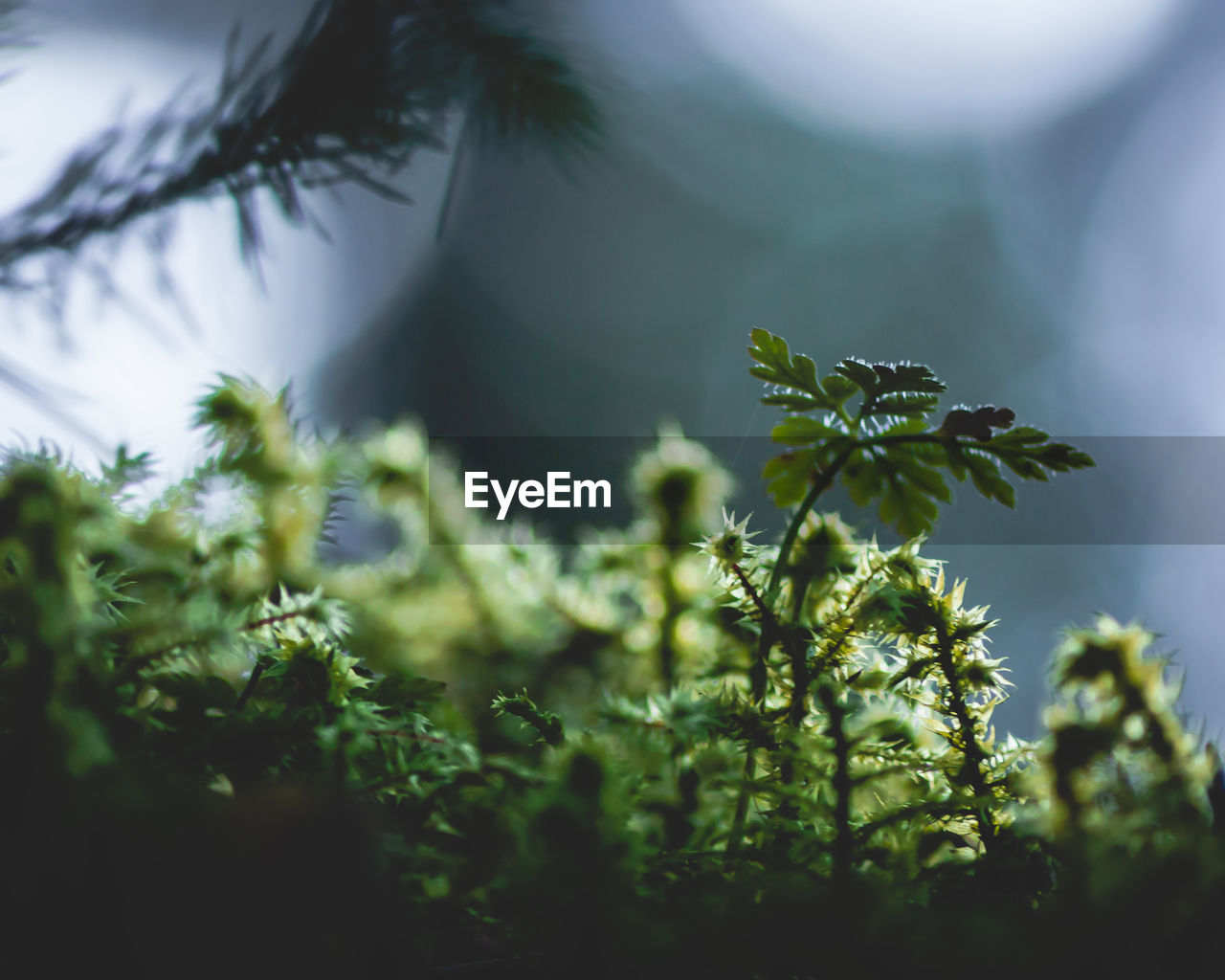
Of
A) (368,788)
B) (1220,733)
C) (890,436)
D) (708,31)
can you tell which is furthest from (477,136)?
(708,31)

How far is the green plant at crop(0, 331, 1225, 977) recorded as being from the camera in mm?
203

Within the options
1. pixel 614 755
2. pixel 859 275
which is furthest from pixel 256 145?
pixel 859 275

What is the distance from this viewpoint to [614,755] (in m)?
0.37

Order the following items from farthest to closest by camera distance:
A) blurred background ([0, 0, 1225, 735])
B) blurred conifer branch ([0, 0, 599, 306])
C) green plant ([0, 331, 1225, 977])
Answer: blurred background ([0, 0, 1225, 735]), blurred conifer branch ([0, 0, 599, 306]), green plant ([0, 331, 1225, 977])

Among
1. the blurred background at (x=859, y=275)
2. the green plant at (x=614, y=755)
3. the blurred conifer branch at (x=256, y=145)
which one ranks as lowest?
the green plant at (x=614, y=755)

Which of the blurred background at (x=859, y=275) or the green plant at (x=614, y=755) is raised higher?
the blurred background at (x=859, y=275)

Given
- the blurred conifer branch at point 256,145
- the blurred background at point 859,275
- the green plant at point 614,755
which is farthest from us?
the blurred background at point 859,275

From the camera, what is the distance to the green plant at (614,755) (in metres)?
0.20

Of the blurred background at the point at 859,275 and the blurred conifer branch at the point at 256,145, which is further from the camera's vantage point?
the blurred background at the point at 859,275

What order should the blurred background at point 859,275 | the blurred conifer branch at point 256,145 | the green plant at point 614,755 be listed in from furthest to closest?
1. the blurred background at point 859,275
2. the blurred conifer branch at point 256,145
3. the green plant at point 614,755

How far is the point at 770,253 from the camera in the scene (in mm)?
2447

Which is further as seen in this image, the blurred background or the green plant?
the blurred background

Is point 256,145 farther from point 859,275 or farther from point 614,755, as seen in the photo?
point 859,275

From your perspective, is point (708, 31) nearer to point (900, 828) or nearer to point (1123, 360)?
point (1123, 360)
